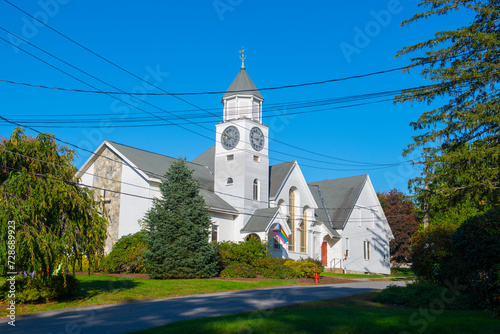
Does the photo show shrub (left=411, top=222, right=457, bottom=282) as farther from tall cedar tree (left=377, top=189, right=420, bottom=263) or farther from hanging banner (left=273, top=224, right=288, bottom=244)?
tall cedar tree (left=377, top=189, right=420, bottom=263)

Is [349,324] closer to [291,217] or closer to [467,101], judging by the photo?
[467,101]

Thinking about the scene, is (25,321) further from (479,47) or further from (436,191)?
(479,47)

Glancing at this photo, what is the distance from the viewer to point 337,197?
145 ft

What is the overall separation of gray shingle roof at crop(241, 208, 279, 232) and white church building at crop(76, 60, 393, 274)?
0.08m

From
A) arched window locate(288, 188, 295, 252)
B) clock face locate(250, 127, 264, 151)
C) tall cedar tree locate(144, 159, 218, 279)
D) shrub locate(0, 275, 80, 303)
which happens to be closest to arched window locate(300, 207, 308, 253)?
arched window locate(288, 188, 295, 252)

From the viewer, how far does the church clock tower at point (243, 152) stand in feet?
113

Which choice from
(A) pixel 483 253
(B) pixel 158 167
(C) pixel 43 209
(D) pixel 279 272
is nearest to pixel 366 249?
(D) pixel 279 272

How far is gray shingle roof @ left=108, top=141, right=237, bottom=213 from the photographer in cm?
3156

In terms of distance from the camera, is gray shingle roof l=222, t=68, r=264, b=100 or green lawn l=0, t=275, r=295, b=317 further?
gray shingle roof l=222, t=68, r=264, b=100

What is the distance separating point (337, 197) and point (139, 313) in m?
33.7

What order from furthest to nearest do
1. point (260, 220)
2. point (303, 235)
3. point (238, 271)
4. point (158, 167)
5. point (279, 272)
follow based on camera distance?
point (303, 235) < point (260, 220) < point (158, 167) < point (279, 272) < point (238, 271)

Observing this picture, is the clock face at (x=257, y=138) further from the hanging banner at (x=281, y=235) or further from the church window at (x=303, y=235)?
the church window at (x=303, y=235)

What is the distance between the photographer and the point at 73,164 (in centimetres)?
1590

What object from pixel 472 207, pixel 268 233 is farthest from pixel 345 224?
pixel 472 207
